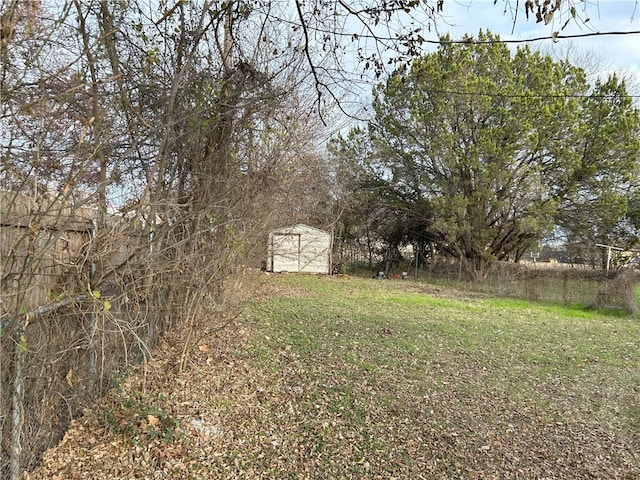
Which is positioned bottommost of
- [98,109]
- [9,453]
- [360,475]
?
[360,475]

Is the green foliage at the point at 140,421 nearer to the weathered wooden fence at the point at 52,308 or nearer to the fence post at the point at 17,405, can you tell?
the weathered wooden fence at the point at 52,308

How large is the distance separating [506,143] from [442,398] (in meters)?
12.8

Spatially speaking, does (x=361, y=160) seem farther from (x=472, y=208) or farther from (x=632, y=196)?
(x=632, y=196)

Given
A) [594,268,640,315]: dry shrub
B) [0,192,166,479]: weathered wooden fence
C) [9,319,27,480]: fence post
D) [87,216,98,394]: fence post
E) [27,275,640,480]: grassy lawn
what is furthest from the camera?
[594,268,640,315]: dry shrub

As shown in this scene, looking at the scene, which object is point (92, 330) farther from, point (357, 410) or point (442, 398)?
point (442, 398)

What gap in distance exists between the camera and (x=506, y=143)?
48.3 ft

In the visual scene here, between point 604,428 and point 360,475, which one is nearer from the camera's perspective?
point 360,475

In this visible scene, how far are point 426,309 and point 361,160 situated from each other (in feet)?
32.9

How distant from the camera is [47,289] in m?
2.21

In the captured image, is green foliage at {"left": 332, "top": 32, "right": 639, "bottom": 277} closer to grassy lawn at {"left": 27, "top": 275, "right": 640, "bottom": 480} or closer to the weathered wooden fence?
grassy lawn at {"left": 27, "top": 275, "right": 640, "bottom": 480}

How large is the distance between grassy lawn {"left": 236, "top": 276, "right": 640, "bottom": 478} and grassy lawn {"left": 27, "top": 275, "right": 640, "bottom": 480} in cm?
2

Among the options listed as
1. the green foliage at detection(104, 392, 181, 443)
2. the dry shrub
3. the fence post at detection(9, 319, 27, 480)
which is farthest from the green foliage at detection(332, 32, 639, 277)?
the fence post at detection(9, 319, 27, 480)

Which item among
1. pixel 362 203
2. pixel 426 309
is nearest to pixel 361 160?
pixel 362 203

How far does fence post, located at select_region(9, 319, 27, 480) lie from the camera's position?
6.82 feet
